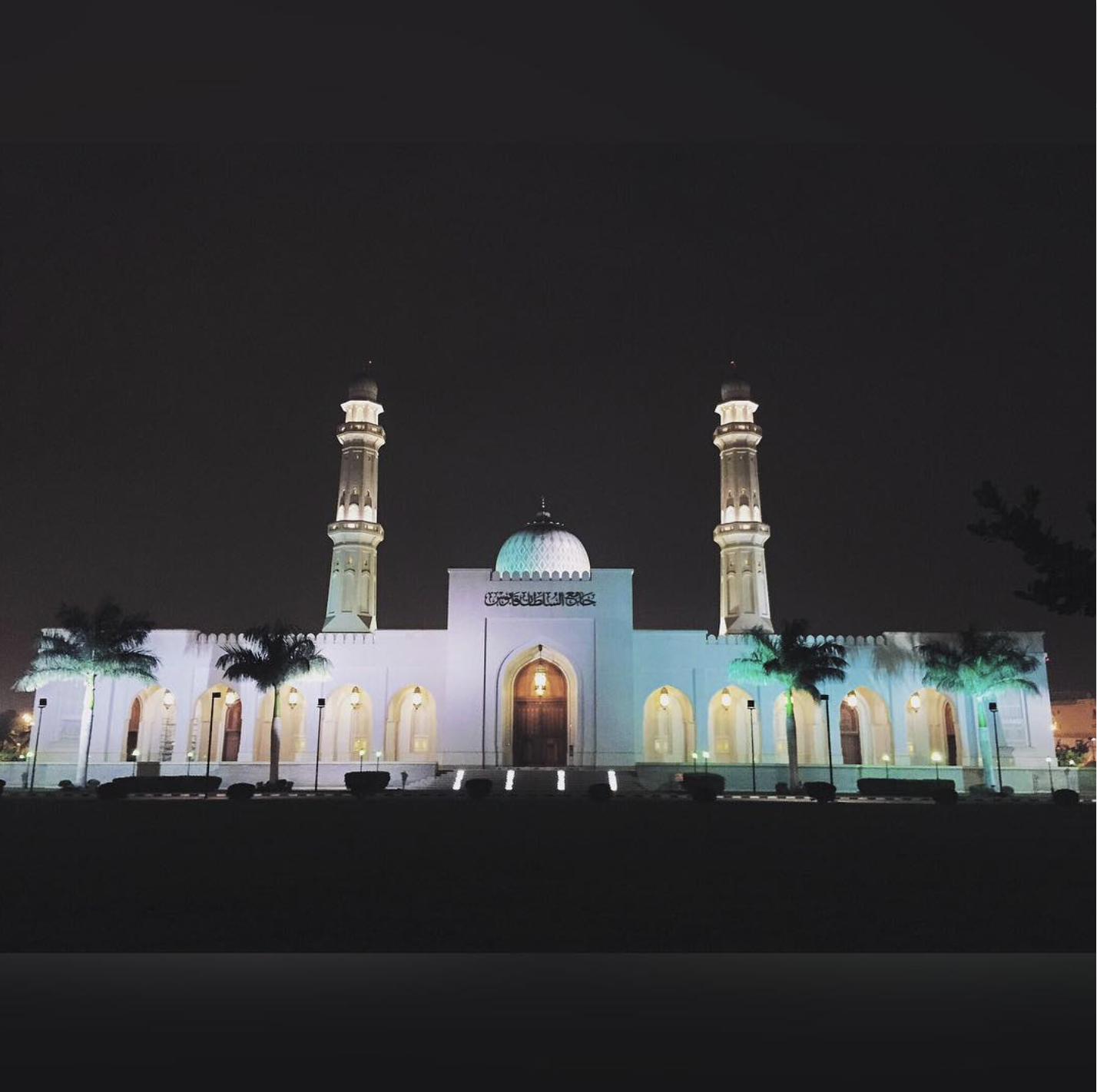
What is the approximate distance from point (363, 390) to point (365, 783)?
19.8 m

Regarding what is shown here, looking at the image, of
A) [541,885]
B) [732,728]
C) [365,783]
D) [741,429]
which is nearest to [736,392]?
[741,429]

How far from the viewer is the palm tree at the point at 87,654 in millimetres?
31000

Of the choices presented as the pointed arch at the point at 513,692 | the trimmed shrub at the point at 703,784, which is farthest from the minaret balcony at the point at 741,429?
the trimmed shrub at the point at 703,784

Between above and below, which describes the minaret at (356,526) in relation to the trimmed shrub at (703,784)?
above

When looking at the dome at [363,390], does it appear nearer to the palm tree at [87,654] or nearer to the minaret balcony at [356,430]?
the minaret balcony at [356,430]

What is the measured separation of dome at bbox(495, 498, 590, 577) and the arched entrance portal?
3.79m

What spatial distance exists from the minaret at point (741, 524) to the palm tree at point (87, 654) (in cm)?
2068

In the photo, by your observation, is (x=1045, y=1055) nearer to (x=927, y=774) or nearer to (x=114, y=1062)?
(x=114, y=1062)

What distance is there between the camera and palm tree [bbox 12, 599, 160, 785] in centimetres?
3100

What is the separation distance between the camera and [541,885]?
9.19m

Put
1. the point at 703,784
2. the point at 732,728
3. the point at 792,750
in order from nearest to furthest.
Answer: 1. the point at 703,784
2. the point at 792,750
3. the point at 732,728

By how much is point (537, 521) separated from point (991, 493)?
99.2ft

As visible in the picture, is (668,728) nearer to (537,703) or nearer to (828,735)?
(537,703)

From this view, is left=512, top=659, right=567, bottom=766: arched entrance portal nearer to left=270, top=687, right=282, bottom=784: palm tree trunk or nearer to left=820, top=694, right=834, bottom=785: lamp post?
left=820, top=694, right=834, bottom=785: lamp post
